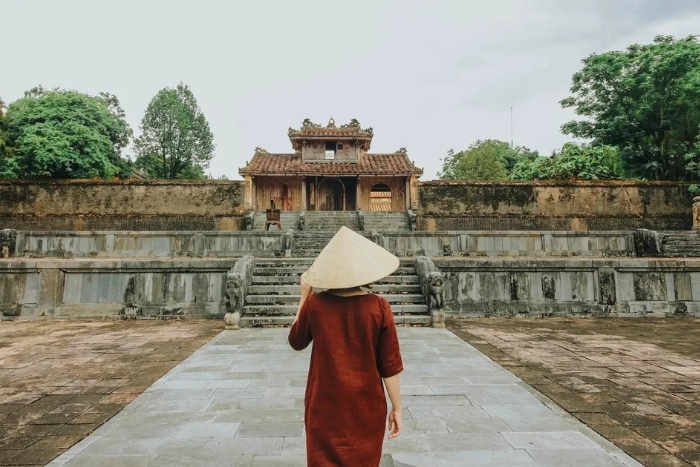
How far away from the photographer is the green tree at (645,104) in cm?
2148

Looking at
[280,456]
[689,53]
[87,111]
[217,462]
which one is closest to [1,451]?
[217,462]

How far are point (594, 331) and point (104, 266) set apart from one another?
10141 millimetres

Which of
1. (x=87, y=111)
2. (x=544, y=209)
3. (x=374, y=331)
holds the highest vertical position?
(x=87, y=111)

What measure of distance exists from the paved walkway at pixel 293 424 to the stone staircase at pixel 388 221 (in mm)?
14128

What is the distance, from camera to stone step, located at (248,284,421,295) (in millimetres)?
8297

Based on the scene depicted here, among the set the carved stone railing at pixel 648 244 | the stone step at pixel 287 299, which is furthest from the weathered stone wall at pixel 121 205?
the carved stone railing at pixel 648 244

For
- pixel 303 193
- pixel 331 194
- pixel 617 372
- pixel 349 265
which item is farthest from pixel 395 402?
pixel 331 194

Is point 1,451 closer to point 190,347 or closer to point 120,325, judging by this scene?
point 190,347

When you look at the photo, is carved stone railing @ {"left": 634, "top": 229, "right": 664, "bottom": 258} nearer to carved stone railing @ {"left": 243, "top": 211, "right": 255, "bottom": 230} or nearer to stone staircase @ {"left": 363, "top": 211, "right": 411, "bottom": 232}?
stone staircase @ {"left": 363, "top": 211, "right": 411, "bottom": 232}

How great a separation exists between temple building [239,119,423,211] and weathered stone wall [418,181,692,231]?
2.22m

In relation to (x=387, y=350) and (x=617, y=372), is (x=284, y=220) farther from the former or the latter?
(x=387, y=350)

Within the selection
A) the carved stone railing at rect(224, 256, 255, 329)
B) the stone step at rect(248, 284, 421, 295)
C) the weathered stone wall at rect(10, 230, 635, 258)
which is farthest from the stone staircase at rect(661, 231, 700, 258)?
the carved stone railing at rect(224, 256, 255, 329)

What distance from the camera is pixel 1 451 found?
2857mm

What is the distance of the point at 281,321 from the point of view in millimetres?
7402
